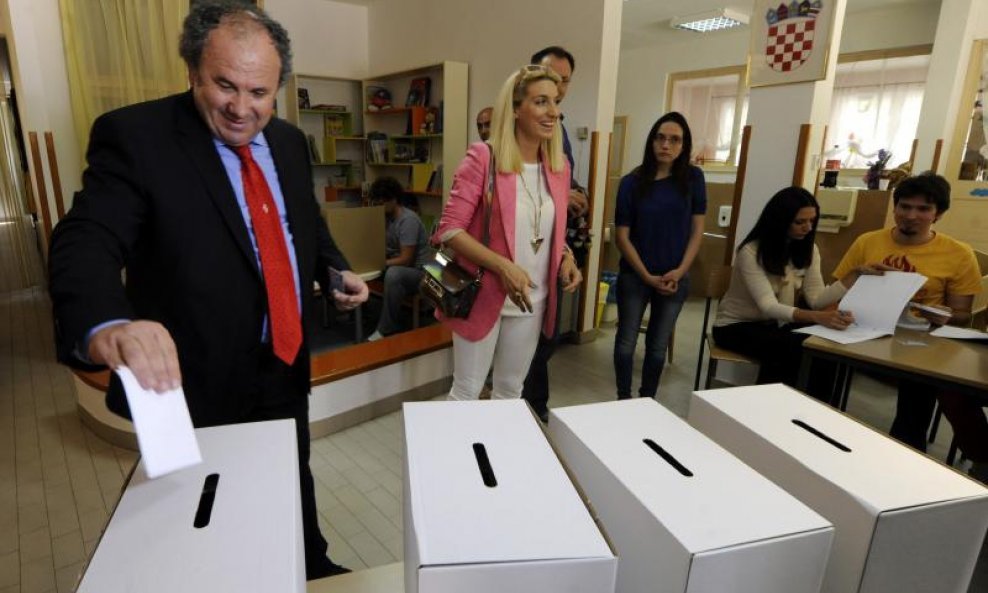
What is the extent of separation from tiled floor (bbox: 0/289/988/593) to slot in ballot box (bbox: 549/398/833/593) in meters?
1.27

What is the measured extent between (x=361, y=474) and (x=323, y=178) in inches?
175

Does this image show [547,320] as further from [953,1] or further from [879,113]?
[879,113]

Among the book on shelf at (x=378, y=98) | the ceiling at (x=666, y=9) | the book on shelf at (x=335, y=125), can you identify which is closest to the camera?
the ceiling at (x=666, y=9)

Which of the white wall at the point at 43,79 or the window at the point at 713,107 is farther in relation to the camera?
the window at the point at 713,107

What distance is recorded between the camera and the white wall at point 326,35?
5375mm

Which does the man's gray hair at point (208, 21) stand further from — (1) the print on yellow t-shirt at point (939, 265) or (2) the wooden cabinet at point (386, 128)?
(2) the wooden cabinet at point (386, 128)

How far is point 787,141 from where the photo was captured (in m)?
3.34

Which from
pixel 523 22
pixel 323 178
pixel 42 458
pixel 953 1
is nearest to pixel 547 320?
pixel 42 458

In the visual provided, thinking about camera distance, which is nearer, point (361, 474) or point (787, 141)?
point (361, 474)

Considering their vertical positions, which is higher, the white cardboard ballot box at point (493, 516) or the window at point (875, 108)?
the window at point (875, 108)

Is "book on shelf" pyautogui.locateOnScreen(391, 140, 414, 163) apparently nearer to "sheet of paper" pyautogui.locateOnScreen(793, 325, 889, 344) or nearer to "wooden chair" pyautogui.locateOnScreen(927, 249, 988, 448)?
"sheet of paper" pyautogui.locateOnScreen(793, 325, 889, 344)

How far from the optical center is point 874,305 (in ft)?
6.69

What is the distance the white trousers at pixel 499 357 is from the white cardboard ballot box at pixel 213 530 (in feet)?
3.74

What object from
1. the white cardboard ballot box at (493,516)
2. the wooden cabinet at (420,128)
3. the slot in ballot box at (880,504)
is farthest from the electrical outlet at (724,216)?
the white cardboard ballot box at (493,516)
